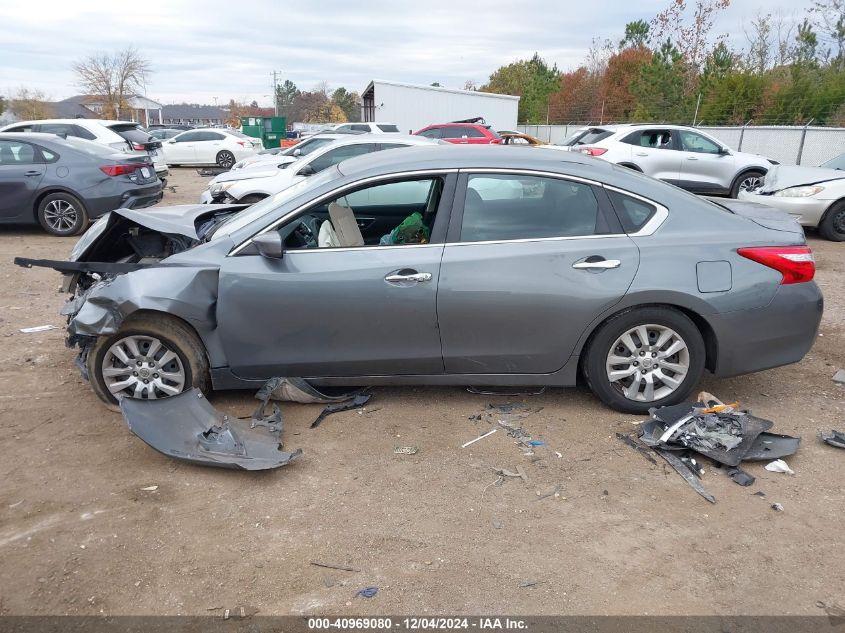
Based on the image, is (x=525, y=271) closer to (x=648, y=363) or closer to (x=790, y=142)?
(x=648, y=363)

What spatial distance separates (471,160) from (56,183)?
8.33 meters

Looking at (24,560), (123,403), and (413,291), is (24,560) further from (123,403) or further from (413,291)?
(413,291)

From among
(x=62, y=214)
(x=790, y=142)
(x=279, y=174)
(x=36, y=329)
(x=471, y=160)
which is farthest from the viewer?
(x=790, y=142)

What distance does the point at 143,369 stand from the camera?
405 centimetres

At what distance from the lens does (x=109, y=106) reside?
190 ft

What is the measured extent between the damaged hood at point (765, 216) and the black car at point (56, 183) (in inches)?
337

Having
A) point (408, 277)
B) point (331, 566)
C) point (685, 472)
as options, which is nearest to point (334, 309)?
point (408, 277)

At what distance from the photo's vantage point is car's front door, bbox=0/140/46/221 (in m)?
9.73

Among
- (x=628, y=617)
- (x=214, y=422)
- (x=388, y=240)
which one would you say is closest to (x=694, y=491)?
(x=628, y=617)

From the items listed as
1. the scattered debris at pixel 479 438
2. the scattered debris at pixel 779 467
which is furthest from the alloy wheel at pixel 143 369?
the scattered debris at pixel 779 467

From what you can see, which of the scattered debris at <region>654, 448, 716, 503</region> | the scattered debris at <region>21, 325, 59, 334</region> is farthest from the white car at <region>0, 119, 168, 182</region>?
the scattered debris at <region>654, 448, 716, 503</region>

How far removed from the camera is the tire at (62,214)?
9.90 meters

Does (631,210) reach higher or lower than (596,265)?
higher

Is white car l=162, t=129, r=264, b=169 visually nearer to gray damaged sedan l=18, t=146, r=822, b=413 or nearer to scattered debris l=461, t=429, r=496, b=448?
gray damaged sedan l=18, t=146, r=822, b=413
